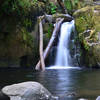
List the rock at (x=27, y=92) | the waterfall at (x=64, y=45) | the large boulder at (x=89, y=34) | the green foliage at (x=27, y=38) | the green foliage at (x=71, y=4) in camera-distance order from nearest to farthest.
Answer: the rock at (x=27, y=92)
the large boulder at (x=89, y=34)
the waterfall at (x=64, y=45)
the green foliage at (x=27, y=38)
the green foliage at (x=71, y=4)

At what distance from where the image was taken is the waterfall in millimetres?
17562

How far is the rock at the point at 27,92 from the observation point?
251 inches

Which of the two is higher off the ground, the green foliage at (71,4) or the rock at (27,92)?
the green foliage at (71,4)

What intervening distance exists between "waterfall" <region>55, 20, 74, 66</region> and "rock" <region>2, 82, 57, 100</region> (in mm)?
10695

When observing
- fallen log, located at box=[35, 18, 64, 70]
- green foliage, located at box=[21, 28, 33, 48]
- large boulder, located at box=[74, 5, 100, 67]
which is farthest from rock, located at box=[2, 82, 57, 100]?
green foliage, located at box=[21, 28, 33, 48]

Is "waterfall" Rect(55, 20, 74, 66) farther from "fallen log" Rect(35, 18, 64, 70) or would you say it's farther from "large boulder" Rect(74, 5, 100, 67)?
"large boulder" Rect(74, 5, 100, 67)

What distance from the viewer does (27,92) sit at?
6.41 m

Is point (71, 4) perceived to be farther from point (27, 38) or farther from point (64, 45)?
point (27, 38)

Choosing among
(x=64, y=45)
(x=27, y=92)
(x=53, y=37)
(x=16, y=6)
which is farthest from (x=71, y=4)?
(x=27, y=92)

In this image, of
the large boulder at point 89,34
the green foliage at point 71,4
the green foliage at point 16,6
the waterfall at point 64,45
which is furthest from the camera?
the green foliage at point 71,4

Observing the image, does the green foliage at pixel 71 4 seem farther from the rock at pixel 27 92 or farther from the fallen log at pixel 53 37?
the rock at pixel 27 92

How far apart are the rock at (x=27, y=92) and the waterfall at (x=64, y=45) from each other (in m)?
10.7

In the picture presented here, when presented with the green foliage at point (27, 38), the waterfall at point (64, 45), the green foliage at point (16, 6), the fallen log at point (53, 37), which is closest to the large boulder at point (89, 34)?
the waterfall at point (64, 45)

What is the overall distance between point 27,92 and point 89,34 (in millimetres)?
11626
